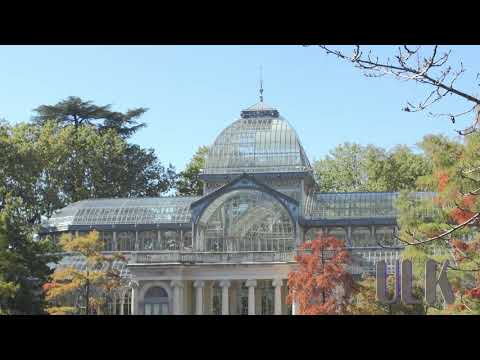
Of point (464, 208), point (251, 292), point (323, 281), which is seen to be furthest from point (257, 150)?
point (464, 208)

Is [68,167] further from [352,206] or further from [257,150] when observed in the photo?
[352,206]

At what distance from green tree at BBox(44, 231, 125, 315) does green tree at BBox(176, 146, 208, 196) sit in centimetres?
2467

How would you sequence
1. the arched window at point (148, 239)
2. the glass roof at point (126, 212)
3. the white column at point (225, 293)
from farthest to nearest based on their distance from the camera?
the glass roof at point (126, 212), the arched window at point (148, 239), the white column at point (225, 293)

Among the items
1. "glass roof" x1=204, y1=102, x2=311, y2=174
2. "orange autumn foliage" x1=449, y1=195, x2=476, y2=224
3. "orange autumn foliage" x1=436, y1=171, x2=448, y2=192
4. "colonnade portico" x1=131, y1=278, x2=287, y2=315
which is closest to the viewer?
"orange autumn foliage" x1=449, y1=195, x2=476, y2=224

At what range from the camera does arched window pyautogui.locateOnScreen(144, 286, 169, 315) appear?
4894 centimetres

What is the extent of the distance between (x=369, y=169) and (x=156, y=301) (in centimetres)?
2438

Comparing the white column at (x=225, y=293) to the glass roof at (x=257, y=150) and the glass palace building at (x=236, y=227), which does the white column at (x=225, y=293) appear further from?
the glass roof at (x=257, y=150)

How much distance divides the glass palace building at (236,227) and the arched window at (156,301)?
2.1 inches

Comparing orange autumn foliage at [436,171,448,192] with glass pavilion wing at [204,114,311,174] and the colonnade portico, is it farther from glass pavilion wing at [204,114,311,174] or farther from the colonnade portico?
glass pavilion wing at [204,114,311,174]

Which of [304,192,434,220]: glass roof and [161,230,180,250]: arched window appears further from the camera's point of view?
[161,230,180,250]: arched window

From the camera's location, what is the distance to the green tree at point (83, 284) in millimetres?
44688

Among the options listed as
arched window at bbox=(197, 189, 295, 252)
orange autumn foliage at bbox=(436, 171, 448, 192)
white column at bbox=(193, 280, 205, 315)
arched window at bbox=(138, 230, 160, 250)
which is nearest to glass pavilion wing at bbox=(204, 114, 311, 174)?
arched window at bbox=(197, 189, 295, 252)

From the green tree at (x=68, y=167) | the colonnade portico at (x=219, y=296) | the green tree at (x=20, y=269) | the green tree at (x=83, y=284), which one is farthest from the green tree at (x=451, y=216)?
the green tree at (x=68, y=167)
